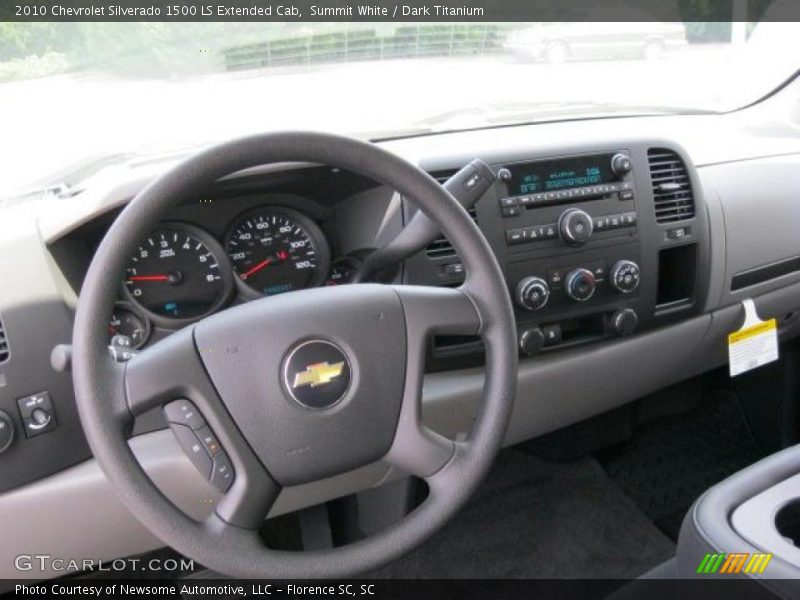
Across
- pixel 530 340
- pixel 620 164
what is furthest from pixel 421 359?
pixel 620 164

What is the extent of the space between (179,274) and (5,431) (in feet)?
1.31

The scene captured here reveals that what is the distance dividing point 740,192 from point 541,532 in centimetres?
108

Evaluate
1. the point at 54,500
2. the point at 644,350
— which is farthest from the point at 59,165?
the point at 644,350

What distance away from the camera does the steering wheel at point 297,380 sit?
3.51ft

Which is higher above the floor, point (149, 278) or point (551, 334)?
point (149, 278)

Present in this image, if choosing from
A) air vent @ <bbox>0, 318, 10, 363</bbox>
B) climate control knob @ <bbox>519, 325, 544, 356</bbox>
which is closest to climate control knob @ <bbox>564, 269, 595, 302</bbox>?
climate control knob @ <bbox>519, 325, 544, 356</bbox>

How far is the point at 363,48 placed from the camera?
70.0 inches

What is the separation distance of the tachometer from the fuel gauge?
→ 0.9 inches

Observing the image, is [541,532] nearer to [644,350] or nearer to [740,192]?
[644,350]

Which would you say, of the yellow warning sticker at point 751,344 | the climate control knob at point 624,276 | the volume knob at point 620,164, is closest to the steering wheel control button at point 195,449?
the climate control knob at point 624,276

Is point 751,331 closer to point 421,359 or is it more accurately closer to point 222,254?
point 421,359

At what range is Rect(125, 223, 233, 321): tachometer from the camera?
148 centimetres

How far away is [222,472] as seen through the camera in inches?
45.8

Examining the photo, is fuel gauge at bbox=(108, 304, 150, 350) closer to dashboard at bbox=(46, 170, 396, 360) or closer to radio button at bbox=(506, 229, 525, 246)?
dashboard at bbox=(46, 170, 396, 360)
